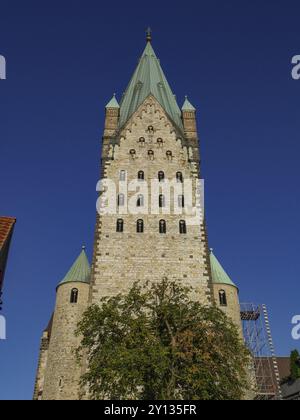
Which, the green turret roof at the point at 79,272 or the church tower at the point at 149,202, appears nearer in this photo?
the church tower at the point at 149,202

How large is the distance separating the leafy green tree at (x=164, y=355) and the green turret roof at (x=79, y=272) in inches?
468

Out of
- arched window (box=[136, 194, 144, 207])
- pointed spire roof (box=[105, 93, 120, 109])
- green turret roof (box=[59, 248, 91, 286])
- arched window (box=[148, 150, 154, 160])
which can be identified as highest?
pointed spire roof (box=[105, 93, 120, 109])

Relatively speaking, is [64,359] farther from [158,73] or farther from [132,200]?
[158,73]

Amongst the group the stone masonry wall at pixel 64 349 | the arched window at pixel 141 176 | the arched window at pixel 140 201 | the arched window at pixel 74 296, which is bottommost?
the stone masonry wall at pixel 64 349

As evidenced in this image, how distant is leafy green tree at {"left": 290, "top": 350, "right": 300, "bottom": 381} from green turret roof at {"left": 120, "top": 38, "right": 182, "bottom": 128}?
31477 millimetres

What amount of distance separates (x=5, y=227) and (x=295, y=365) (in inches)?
1828

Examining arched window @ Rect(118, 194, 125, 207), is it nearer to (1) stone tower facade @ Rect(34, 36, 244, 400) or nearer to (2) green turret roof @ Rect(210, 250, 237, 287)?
(1) stone tower facade @ Rect(34, 36, 244, 400)

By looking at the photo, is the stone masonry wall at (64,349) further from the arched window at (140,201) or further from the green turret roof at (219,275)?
the green turret roof at (219,275)

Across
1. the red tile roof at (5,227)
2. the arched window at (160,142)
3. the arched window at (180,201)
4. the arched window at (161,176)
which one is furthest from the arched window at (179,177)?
the red tile roof at (5,227)

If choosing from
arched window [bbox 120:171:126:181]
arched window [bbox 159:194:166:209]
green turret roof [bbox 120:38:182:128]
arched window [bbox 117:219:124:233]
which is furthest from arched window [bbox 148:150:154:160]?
arched window [bbox 117:219:124:233]

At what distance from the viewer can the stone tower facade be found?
3133cm

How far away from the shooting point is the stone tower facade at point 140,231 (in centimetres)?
3133

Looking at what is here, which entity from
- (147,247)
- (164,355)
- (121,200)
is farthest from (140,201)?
(164,355)

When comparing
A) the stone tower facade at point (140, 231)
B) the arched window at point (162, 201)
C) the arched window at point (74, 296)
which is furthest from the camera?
the arched window at point (162, 201)
